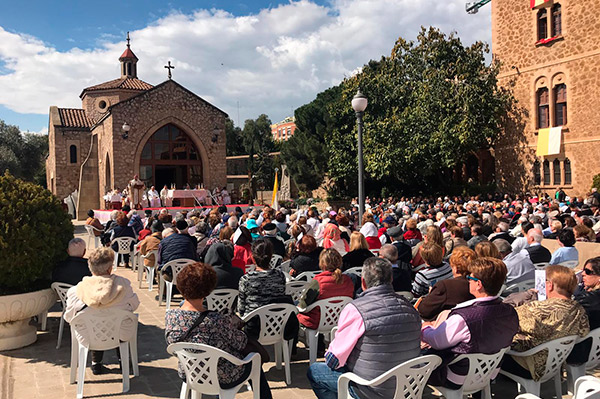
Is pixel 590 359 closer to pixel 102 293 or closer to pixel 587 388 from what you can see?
pixel 587 388

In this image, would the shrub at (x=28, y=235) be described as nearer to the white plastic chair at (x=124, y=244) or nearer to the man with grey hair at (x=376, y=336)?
the man with grey hair at (x=376, y=336)

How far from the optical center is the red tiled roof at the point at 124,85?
32.8 metres

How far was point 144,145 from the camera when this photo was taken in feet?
83.7

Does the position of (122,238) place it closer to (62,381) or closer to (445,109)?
(62,381)

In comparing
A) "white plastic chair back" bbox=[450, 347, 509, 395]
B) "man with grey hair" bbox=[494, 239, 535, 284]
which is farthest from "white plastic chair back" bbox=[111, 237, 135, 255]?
"white plastic chair back" bbox=[450, 347, 509, 395]

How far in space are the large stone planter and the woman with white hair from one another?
3.32ft

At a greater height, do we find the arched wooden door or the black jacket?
the arched wooden door

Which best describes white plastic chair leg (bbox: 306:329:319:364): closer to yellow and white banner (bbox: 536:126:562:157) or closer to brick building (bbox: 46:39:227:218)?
yellow and white banner (bbox: 536:126:562:157)

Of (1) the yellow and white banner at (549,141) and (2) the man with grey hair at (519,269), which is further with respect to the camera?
(1) the yellow and white banner at (549,141)

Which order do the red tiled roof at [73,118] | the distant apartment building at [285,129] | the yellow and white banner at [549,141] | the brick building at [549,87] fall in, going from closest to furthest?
the brick building at [549,87] → the yellow and white banner at [549,141] → the red tiled roof at [73,118] → the distant apartment building at [285,129]

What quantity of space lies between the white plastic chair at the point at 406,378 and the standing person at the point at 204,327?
0.80m

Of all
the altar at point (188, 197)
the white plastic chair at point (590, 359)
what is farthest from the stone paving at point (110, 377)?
the altar at point (188, 197)

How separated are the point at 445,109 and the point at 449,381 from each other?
73.4ft

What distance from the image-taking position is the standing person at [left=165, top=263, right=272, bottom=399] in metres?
3.32
